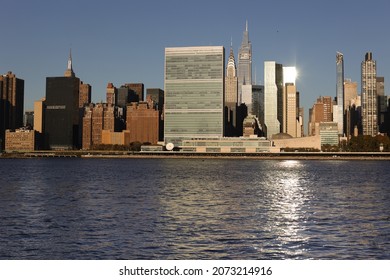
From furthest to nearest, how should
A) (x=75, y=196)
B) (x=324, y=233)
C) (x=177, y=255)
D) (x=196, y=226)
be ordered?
(x=75, y=196), (x=196, y=226), (x=324, y=233), (x=177, y=255)

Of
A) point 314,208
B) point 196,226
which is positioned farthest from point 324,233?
point 314,208

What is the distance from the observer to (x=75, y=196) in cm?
7031

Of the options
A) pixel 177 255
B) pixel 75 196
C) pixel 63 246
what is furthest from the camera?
pixel 75 196

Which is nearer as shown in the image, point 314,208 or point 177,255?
point 177,255

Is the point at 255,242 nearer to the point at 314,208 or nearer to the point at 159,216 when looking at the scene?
the point at 159,216

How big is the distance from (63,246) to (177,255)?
306 inches

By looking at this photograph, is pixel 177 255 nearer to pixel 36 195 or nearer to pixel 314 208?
pixel 314 208

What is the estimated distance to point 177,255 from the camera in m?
32.1
